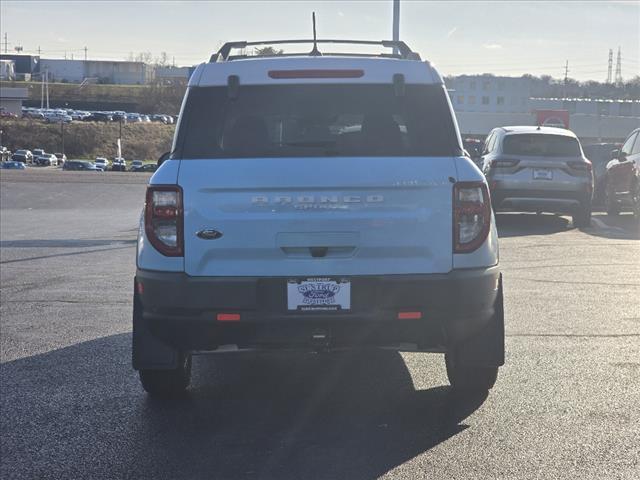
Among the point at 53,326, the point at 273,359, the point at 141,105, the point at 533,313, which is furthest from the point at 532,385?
the point at 141,105

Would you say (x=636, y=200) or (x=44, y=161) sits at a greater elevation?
(x=636, y=200)

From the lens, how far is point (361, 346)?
5.23 meters

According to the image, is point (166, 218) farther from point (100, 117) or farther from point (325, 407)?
point (100, 117)

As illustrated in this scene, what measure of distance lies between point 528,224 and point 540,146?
6.29 ft

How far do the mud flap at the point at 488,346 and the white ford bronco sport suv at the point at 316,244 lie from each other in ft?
0.79

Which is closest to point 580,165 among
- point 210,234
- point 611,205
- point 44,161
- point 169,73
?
point 611,205

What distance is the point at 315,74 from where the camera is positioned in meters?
5.49

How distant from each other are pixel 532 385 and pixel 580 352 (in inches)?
44.1

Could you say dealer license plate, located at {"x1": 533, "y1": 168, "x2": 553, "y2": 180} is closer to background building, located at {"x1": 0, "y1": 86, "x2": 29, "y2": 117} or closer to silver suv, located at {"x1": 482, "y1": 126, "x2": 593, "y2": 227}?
silver suv, located at {"x1": 482, "y1": 126, "x2": 593, "y2": 227}

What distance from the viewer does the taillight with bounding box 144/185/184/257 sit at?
507 centimetres

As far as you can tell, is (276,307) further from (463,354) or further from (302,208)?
(463,354)

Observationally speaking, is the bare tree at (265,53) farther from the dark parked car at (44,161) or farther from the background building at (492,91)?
the background building at (492,91)

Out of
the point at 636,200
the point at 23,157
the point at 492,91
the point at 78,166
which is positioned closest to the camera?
the point at 636,200

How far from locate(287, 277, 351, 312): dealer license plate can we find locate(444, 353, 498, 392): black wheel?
40.2 inches
